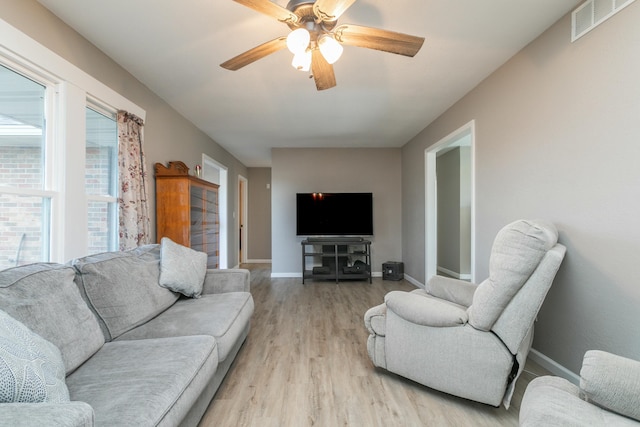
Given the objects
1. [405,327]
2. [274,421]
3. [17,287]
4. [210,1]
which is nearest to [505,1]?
[210,1]

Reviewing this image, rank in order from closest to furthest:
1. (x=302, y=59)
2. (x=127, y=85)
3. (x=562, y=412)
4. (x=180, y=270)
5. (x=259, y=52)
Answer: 1. (x=562, y=412)
2. (x=302, y=59)
3. (x=259, y=52)
4. (x=180, y=270)
5. (x=127, y=85)

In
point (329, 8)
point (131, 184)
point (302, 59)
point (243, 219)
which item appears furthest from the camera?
point (243, 219)

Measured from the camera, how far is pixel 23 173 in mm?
1902

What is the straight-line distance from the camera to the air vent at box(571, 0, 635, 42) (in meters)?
1.68

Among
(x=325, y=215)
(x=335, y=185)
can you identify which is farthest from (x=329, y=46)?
(x=335, y=185)

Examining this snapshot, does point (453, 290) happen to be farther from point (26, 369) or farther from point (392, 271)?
point (392, 271)

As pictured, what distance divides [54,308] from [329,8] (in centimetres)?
192

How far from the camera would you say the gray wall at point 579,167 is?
5.36ft

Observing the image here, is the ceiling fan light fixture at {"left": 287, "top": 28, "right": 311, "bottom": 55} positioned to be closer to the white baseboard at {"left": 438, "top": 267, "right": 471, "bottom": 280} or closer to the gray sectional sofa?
the gray sectional sofa

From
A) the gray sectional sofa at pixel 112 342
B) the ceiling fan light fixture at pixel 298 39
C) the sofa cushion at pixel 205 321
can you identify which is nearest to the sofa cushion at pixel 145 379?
the gray sectional sofa at pixel 112 342

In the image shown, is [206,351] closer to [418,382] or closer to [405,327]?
[405,327]

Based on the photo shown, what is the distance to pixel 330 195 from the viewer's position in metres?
5.41

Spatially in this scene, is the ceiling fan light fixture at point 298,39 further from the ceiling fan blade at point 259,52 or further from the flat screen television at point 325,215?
the flat screen television at point 325,215

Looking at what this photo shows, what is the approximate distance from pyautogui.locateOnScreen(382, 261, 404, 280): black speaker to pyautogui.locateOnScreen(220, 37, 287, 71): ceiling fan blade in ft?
13.8
